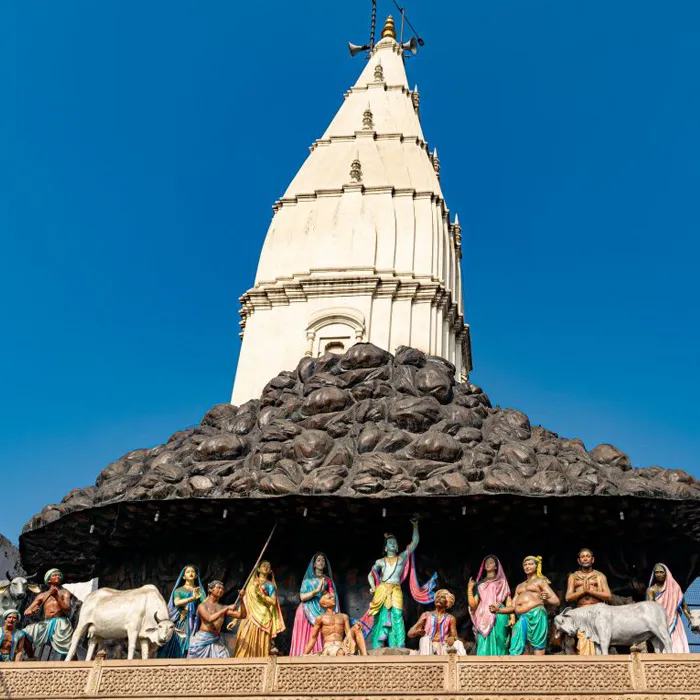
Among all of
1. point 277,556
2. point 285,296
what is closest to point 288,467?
point 277,556

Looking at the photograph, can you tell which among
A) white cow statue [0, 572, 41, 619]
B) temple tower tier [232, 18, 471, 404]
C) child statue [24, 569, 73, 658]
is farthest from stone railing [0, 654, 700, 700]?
temple tower tier [232, 18, 471, 404]

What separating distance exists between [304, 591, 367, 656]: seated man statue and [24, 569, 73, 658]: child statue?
12.9ft

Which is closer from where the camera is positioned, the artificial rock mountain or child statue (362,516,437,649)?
child statue (362,516,437,649)

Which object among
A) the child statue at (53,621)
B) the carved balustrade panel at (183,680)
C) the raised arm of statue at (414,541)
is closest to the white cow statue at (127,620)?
the child statue at (53,621)

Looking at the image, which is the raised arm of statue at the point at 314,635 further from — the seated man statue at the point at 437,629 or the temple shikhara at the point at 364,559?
the seated man statue at the point at 437,629

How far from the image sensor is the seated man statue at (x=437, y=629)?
14742mm

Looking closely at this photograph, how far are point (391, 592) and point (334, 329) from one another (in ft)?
34.6

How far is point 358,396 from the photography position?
64.1ft

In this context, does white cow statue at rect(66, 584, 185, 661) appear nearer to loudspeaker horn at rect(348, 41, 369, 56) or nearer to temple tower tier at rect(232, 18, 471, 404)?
temple tower tier at rect(232, 18, 471, 404)

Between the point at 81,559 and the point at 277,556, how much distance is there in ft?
15.9

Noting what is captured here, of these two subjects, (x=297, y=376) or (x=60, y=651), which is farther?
(x=297, y=376)

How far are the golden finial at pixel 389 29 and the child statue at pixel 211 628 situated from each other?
86.6ft

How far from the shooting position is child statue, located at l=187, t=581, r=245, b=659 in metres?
14.8

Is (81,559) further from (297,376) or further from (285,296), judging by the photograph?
(285,296)
